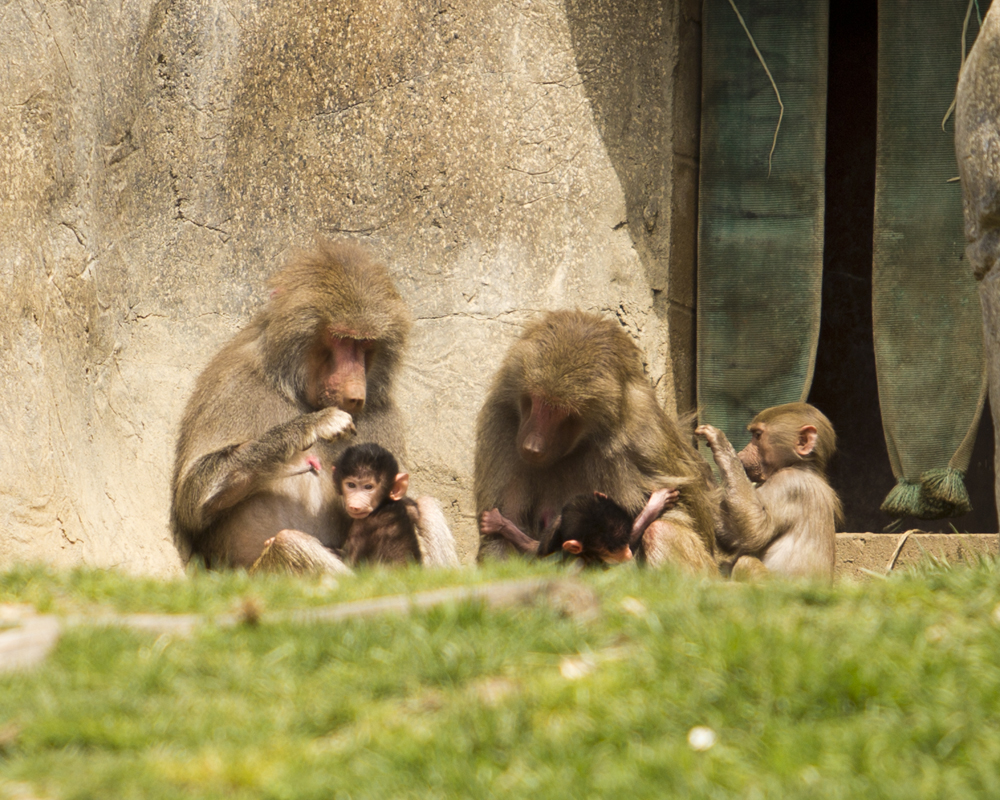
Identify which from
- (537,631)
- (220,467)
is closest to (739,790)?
(537,631)

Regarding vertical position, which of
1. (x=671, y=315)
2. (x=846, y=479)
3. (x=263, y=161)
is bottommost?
(x=846, y=479)

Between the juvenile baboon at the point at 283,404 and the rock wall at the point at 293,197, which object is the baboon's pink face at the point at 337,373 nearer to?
the juvenile baboon at the point at 283,404

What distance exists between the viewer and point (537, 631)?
11.2ft

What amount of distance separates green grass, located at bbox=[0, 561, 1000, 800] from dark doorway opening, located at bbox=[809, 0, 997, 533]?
21.1 feet

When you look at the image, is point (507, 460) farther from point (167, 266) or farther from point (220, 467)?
point (167, 266)

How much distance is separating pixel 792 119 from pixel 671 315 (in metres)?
1.51

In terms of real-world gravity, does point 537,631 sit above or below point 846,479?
above

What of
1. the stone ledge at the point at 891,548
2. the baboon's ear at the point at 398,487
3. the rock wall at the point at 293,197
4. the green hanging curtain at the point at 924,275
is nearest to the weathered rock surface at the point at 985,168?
the green hanging curtain at the point at 924,275

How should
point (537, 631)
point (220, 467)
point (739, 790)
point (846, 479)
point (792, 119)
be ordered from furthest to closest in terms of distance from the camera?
point (846, 479) → point (792, 119) → point (220, 467) → point (537, 631) → point (739, 790)

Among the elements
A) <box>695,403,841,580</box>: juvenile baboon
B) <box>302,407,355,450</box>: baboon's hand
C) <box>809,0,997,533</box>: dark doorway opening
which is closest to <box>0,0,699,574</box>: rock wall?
<box>695,403,841,580</box>: juvenile baboon

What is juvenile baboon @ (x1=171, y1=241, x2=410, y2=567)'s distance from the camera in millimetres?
5785

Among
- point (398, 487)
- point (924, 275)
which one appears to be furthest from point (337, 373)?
point (924, 275)

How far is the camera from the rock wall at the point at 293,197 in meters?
7.67

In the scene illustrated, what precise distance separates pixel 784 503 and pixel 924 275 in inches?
73.5
